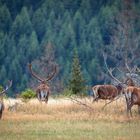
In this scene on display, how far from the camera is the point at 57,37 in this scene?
516 feet

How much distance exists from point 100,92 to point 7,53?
11477 centimetres

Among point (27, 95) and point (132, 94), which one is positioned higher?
Answer: point (27, 95)

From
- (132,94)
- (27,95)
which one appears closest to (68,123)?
(132,94)

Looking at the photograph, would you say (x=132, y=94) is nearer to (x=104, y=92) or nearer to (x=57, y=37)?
(x=104, y=92)

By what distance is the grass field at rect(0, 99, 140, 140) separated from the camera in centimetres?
1841

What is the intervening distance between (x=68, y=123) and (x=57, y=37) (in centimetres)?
13656

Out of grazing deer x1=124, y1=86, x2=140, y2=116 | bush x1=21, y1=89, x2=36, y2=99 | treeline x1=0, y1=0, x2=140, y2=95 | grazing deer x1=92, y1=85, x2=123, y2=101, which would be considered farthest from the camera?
treeline x1=0, y1=0, x2=140, y2=95

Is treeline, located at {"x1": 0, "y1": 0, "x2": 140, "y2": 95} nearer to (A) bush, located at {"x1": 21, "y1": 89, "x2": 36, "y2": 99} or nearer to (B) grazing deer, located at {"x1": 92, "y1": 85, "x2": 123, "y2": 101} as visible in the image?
(A) bush, located at {"x1": 21, "y1": 89, "x2": 36, "y2": 99}

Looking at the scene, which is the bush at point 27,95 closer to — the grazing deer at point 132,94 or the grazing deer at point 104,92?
the grazing deer at point 104,92

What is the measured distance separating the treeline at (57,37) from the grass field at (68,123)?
262 ft

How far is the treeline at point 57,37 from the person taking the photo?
12081 cm

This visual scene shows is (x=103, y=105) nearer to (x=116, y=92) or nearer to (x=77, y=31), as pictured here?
(x=116, y=92)

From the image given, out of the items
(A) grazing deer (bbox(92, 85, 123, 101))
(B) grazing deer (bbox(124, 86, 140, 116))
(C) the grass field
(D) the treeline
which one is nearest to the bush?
(C) the grass field

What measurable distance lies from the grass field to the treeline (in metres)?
80.0
